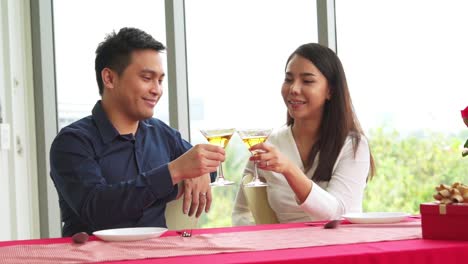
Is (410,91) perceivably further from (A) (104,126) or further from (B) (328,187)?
(A) (104,126)

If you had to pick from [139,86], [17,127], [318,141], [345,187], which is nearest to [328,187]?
[345,187]

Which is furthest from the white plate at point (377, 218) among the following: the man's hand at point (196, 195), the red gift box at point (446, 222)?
the man's hand at point (196, 195)

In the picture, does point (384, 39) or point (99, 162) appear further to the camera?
point (384, 39)

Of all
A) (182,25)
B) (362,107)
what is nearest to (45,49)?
(182,25)

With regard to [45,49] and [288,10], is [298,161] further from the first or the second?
[45,49]

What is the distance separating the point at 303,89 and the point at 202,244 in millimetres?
1215

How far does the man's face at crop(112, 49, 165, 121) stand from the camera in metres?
2.55

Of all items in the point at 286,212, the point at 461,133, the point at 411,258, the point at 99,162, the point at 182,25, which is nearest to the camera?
the point at 411,258

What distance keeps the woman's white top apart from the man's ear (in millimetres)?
647

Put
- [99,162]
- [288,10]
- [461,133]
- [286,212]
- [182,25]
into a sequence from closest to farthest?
1. [99,162]
2. [286,212]
3. [461,133]
4. [288,10]
5. [182,25]

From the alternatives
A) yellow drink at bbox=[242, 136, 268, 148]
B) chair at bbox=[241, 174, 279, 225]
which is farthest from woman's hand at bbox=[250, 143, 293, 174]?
chair at bbox=[241, 174, 279, 225]

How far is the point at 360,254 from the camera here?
149cm

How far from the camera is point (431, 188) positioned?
341cm

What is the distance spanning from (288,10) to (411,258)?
2.34m
